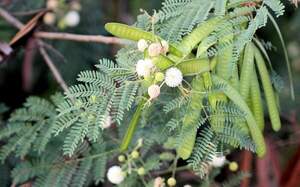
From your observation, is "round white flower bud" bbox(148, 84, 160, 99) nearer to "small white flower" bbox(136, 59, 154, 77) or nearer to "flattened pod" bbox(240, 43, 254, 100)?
"small white flower" bbox(136, 59, 154, 77)

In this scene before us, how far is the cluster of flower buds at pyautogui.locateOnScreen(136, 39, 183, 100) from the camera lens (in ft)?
2.47

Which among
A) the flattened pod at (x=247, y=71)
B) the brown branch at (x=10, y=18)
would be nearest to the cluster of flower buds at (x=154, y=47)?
the flattened pod at (x=247, y=71)

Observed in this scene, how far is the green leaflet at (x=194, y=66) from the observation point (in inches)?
31.0

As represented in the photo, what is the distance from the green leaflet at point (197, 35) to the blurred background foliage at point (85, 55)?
28.6 inches

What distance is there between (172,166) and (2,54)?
43cm

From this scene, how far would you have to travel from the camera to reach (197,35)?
81 cm

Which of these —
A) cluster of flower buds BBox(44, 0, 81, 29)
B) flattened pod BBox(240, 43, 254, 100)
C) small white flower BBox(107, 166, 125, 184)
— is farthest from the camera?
cluster of flower buds BBox(44, 0, 81, 29)

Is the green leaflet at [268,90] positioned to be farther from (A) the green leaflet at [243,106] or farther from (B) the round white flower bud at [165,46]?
(B) the round white flower bud at [165,46]

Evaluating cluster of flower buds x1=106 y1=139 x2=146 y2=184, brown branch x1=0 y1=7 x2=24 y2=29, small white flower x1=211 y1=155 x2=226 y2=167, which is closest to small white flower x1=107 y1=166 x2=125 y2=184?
cluster of flower buds x1=106 y1=139 x2=146 y2=184

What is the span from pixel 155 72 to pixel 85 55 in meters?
0.98

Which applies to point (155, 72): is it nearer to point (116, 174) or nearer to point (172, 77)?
point (172, 77)

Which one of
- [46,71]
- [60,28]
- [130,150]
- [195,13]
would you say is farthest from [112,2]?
[195,13]

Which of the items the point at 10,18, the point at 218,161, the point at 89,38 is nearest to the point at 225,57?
the point at 218,161

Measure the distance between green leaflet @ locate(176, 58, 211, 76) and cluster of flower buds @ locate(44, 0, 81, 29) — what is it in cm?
67
